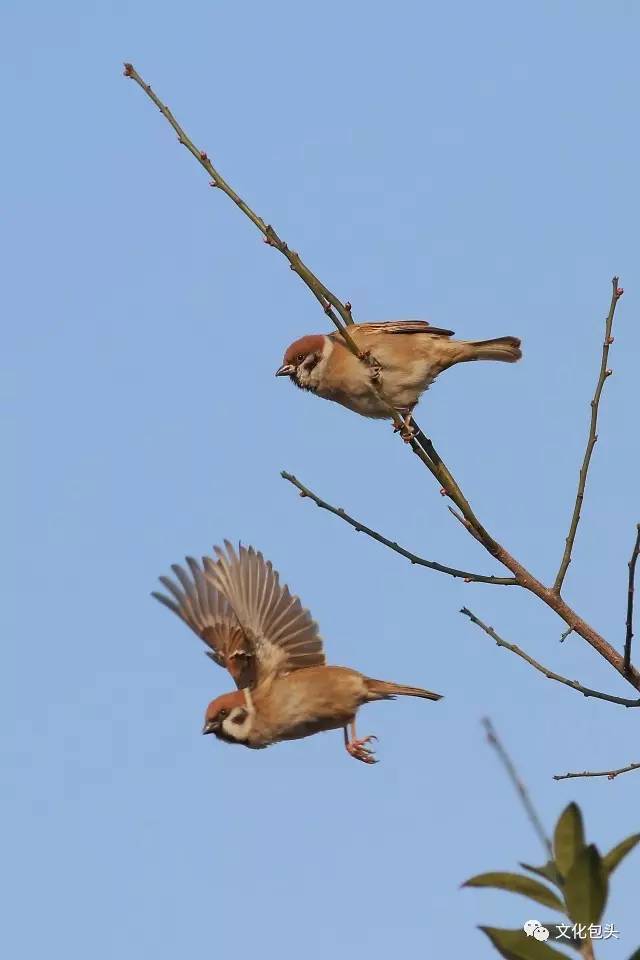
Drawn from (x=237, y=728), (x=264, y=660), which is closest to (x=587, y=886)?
(x=237, y=728)

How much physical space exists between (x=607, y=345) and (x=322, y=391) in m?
2.51

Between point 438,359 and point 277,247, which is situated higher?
point 438,359

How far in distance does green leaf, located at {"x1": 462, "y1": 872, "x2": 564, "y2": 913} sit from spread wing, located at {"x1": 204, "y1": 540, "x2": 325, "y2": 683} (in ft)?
13.7

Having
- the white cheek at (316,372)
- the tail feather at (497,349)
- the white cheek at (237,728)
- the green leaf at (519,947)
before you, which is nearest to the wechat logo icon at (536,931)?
the green leaf at (519,947)

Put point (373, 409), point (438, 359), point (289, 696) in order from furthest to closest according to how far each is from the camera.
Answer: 1. point (438, 359)
2. point (373, 409)
3. point (289, 696)

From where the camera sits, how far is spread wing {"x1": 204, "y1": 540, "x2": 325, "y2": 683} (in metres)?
5.92

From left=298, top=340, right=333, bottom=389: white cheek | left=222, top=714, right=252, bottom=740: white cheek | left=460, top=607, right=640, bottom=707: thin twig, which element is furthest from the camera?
left=298, top=340, right=333, bottom=389: white cheek

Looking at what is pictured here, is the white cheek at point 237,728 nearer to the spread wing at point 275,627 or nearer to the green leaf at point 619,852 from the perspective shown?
the spread wing at point 275,627

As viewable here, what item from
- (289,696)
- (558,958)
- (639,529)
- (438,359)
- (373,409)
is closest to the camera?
(558,958)

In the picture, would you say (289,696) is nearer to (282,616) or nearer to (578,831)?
(282,616)

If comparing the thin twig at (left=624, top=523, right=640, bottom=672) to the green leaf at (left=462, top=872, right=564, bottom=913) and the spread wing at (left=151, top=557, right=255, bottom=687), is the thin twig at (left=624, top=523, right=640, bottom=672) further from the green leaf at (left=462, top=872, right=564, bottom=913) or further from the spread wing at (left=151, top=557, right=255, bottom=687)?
the spread wing at (left=151, top=557, right=255, bottom=687)

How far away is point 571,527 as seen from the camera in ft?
12.5

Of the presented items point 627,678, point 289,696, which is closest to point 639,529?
point 627,678

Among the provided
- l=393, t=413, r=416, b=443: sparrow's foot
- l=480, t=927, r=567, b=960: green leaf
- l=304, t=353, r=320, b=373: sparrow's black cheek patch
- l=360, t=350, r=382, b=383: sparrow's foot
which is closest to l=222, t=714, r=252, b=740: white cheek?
l=393, t=413, r=416, b=443: sparrow's foot
